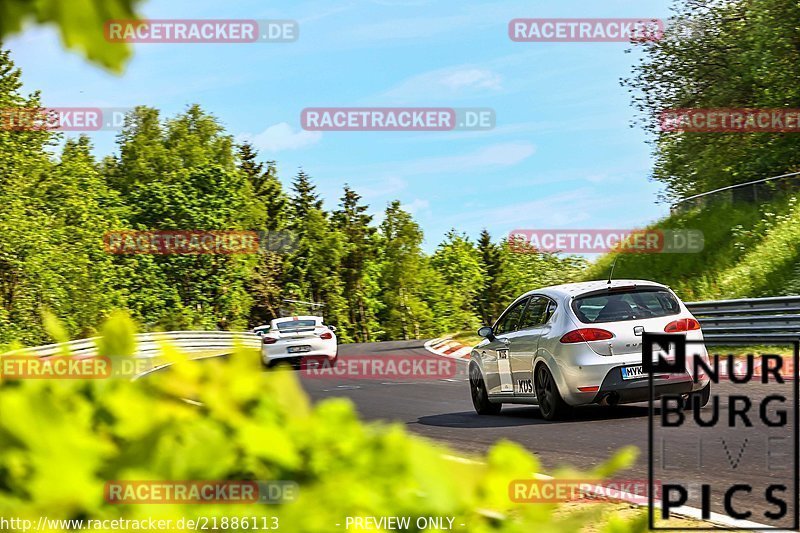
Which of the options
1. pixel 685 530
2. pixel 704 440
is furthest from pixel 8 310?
pixel 685 530

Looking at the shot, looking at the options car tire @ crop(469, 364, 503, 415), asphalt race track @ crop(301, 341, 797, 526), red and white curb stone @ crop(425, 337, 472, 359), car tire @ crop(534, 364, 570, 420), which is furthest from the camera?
red and white curb stone @ crop(425, 337, 472, 359)

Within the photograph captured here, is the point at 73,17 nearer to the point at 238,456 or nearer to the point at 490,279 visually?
the point at 238,456

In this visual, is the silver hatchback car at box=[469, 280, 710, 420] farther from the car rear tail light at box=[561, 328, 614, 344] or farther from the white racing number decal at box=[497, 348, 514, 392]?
the white racing number decal at box=[497, 348, 514, 392]

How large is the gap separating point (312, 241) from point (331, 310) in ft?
25.4

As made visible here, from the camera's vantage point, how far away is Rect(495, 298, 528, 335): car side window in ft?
42.4

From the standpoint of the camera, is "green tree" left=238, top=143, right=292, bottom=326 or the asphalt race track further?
"green tree" left=238, top=143, right=292, bottom=326

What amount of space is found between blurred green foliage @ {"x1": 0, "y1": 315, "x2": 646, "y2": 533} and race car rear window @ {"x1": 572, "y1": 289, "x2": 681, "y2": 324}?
9.80 meters

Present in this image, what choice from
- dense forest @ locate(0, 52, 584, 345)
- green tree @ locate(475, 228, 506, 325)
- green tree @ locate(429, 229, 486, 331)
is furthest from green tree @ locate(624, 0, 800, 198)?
green tree @ locate(475, 228, 506, 325)

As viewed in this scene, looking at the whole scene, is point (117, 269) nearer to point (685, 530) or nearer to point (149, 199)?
point (149, 199)

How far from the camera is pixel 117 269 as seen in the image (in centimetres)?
6575

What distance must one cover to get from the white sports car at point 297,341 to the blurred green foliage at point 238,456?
78.6 ft

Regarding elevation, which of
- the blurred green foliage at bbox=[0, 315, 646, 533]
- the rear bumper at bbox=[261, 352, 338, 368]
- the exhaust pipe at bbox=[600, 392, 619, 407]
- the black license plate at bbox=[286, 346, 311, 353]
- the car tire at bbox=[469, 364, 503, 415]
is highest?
the blurred green foliage at bbox=[0, 315, 646, 533]

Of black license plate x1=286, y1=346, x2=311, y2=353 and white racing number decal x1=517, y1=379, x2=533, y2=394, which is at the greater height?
white racing number decal x1=517, y1=379, x2=533, y2=394

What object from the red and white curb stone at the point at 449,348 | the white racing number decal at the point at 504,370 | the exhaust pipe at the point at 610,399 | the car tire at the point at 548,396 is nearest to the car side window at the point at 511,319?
the white racing number decal at the point at 504,370
